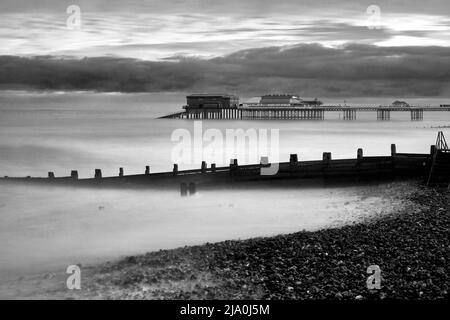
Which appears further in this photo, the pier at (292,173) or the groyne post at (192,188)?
the pier at (292,173)

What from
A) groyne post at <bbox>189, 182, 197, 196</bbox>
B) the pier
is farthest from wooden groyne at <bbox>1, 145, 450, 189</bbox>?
groyne post at <bbox>189, 182, 197, 196</bbox>

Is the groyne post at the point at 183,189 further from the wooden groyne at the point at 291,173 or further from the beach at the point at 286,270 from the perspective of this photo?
the beach at the point at 286,270

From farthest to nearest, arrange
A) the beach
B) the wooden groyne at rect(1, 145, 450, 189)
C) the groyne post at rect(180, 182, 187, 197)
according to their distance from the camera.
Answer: the wooden groyne at rect(1, 145, 450, 189), the groyne post at rect(180, 182, 187, 197), the beach

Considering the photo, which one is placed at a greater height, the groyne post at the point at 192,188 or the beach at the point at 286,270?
the groyne post at the point at 192,188

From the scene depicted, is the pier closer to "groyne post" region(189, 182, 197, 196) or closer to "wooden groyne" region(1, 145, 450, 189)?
"wooden groyne" region(1, 145, 450, 189)

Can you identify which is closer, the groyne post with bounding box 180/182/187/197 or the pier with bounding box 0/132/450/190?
the groyne post with bounding box 180/182/187/197

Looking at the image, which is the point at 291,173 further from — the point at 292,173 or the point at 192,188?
the point at 192,188

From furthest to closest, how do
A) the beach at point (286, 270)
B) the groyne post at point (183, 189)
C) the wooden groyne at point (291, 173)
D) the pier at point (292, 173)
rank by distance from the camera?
the wooden groyne at point (291, 173) < the pier at point (292, 173) < the groyne post at point (183, 189) < the beach at point (286, 270)

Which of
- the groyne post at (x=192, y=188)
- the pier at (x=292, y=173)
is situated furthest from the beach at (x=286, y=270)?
the pier at (x=292, y=173)

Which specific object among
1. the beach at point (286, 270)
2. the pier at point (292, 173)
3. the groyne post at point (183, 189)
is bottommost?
the beach at point (286, 270)
